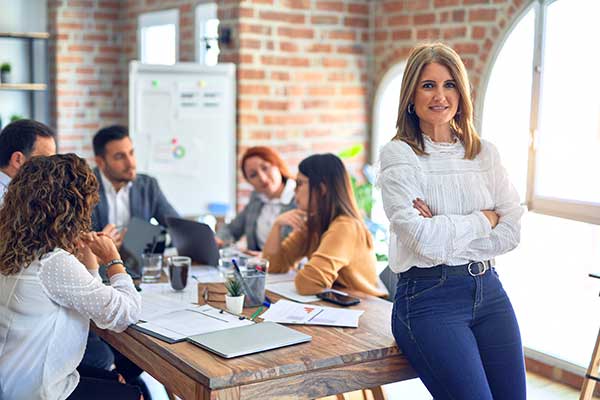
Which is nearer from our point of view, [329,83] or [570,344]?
[570,344]

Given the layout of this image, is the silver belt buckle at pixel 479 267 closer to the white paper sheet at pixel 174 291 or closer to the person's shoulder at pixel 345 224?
the person's shoulder at pixel 345 224

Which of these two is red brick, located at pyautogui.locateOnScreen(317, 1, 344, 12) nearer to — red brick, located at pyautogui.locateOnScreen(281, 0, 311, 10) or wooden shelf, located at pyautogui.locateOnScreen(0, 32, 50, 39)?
red brick, located at pyautogui.locateOnScreen(281, 0, 311, 10)

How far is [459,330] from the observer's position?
7.13 ft

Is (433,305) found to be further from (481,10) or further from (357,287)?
A: (481,10)

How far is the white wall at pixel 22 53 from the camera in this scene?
260 inches

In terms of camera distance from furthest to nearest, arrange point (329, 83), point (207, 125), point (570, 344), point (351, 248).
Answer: point (329, 83)
point (207, 125)
point (570, 344)
point (351, 248)

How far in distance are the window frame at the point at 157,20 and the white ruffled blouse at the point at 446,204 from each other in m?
4.09

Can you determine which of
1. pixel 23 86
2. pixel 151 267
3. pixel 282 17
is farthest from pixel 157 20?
pixel 151 267

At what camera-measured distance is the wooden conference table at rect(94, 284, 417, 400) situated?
205 centimetres

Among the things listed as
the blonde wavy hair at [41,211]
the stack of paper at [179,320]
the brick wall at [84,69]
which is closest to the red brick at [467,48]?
the stack of paper at [179,320]

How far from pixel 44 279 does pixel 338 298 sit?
1052 mm

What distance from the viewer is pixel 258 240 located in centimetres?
424

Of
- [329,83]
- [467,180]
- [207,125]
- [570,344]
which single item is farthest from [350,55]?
[467,180]

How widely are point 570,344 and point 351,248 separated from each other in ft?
5.98
